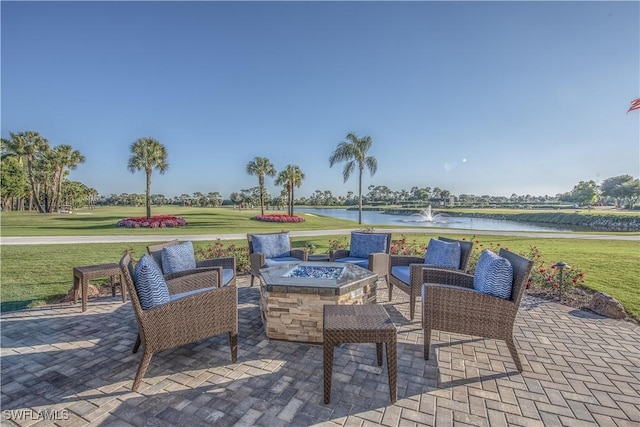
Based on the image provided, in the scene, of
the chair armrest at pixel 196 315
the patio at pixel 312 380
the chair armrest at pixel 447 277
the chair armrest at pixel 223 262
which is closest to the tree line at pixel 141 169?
the chair armrest at pixel 223 262

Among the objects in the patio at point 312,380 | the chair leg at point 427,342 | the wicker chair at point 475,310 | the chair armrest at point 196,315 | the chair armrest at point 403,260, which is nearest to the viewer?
the patio at point 312,380

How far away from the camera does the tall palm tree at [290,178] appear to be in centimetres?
2683

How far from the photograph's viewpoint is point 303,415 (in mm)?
2014

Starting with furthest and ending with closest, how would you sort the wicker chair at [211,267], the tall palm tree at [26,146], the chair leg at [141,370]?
the tall palm tree at [26,146] → the wicker chair at [211,267] → the chair leg at [141,370]

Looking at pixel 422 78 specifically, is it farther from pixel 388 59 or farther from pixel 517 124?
pixel 517 124

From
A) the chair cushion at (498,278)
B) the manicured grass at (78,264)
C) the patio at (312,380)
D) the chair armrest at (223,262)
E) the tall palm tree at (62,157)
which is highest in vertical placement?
the tall palm tree at (62,157)

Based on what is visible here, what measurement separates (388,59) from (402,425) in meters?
9.98

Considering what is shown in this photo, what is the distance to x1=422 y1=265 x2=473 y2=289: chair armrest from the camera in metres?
3.38

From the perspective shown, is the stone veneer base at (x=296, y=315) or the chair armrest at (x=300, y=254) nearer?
Result: the stone veneer base at (x=296, y=315)

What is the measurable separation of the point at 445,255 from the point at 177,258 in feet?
13.0

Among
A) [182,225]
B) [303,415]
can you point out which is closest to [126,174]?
[182,225]

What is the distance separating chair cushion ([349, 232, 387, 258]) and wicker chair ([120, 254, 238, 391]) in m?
3.05

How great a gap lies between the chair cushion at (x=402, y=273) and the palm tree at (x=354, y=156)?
15.1 meters

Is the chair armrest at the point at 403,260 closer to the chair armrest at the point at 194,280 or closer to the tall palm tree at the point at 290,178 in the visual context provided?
the chair armrest at the point at 194,280
